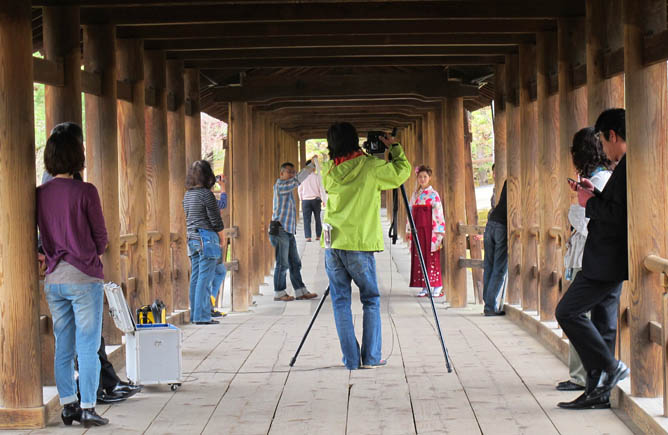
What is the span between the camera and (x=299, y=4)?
24.2 feet

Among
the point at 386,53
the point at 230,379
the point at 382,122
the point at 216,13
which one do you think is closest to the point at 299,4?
the point at 216,13

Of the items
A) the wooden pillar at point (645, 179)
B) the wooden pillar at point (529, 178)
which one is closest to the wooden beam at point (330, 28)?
the wooden pillar at point (529, 178)

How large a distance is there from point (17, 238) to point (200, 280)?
14.2 feet

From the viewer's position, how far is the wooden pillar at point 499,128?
10.3 metres

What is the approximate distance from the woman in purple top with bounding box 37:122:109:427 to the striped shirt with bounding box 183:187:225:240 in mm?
4049

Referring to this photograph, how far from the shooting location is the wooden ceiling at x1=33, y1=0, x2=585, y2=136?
23.7ft

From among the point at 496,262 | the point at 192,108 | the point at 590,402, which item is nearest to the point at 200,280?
the point at 192,108

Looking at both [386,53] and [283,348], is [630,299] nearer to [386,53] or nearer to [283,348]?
[283,348]

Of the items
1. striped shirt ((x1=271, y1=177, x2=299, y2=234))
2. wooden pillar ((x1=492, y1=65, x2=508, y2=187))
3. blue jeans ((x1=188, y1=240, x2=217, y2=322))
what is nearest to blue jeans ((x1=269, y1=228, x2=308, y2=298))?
striped shirt ((x1=271, y1=177, x2=299, y2=234))

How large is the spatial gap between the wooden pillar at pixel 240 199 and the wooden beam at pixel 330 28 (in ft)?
12.6

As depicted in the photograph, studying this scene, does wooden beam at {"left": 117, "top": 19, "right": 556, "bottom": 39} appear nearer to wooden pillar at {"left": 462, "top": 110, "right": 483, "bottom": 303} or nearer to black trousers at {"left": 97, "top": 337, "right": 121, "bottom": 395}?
black trousers at {"left": 97, "top": 337, "right": 121, "bottom": 395}

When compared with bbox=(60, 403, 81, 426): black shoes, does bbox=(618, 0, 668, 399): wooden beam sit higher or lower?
higher

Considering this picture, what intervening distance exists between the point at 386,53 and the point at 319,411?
496 cm

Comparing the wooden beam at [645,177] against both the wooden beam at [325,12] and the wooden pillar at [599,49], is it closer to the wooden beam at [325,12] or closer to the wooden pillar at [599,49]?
the wooden pillar at [599,49]
